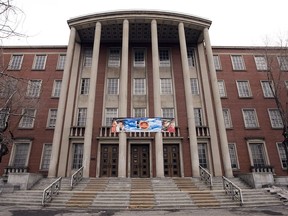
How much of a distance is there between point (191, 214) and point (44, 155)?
1614 cm

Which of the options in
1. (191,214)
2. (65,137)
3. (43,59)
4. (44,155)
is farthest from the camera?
(43,59)

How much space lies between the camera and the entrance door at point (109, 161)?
1816 cm

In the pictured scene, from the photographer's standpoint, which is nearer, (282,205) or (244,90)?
(282,205)

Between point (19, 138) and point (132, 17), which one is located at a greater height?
point (132, 17)

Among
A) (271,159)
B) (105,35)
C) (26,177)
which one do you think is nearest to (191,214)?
(26,177)

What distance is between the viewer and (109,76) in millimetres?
21875

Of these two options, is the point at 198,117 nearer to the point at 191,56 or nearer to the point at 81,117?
the point at 191,56

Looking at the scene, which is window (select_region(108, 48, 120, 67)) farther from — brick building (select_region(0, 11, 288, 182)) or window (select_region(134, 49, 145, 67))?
window (select_region(134, 49, 145, 67))

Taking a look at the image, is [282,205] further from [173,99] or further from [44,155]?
[44,155]

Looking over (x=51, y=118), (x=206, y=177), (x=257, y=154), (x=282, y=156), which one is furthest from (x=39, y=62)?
(x=282, y=156)

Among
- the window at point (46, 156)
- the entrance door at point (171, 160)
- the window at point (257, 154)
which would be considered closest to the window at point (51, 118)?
the window at point (46, 156)

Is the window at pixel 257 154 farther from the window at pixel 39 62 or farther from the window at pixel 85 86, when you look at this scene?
the window at pixel 39 62

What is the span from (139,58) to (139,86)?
12.1ft

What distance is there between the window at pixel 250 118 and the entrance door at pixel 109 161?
555 inches
